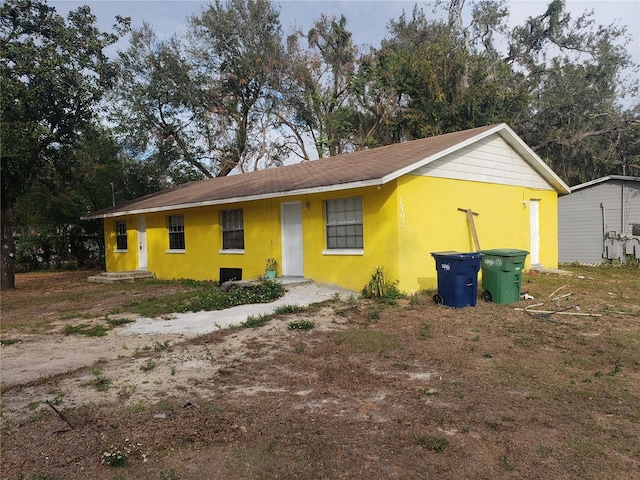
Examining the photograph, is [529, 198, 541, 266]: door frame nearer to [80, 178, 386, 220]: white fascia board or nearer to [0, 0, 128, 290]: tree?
[80, 178, 386, 220]: white fascia board

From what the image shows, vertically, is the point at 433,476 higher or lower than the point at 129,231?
lower

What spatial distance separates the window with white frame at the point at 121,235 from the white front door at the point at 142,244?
4.64ft

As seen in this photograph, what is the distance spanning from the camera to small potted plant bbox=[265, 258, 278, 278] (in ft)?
41.1

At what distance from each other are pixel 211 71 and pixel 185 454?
27.6 meters

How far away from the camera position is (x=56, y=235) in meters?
23.8

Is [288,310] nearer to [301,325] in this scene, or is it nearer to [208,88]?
[301,325]

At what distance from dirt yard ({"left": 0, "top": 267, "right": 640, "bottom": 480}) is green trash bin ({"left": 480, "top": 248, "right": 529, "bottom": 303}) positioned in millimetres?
1171

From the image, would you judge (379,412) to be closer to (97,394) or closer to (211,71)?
(97,394)

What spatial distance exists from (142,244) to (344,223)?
10345mm

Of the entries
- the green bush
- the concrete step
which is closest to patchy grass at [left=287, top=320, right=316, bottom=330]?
the green bush

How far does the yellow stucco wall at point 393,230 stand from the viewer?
10211 millimetres

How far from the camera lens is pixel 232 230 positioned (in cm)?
1424

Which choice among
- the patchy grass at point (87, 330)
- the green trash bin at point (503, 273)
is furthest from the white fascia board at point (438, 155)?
the patchy grass at point (87, 330)

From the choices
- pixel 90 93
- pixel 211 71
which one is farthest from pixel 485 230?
pixel 211 71
